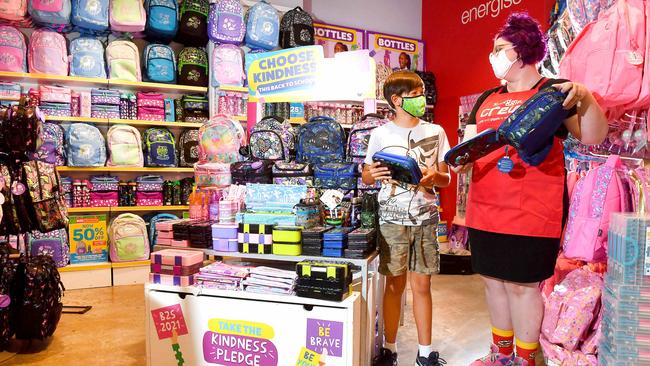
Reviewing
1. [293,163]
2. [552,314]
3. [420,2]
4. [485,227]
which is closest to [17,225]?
[293,163]

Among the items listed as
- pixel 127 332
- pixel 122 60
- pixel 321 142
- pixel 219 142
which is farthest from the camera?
pixel 122 60

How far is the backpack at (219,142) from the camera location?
11.5 feet

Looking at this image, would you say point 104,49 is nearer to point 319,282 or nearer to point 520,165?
point 319,282

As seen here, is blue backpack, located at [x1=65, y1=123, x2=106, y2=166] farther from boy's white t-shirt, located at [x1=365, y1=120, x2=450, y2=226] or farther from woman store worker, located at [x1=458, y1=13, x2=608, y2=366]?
woman store worker, located at [x1=458, y1=13, x2=608, y2=366]

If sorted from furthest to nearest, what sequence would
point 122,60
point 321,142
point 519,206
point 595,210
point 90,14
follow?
1. point 122,60
2. point 90,14
3. point 321,142
4. point 595,210
5. point 519,206

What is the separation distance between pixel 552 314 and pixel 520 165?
1.28 meters

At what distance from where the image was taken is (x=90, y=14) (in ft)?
15.1

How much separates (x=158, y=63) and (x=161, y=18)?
47cm

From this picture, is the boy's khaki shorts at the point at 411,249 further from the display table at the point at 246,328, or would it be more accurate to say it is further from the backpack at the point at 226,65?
the backpack at the point at 226,65

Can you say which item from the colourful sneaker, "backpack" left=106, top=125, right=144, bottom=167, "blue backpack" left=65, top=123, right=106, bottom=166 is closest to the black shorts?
the colourful sneaker

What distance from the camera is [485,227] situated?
195cm

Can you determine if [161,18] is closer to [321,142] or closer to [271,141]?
[271,141]

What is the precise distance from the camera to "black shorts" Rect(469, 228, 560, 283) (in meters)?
1.84

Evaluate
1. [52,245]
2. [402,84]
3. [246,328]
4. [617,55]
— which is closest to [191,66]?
[52,245]
